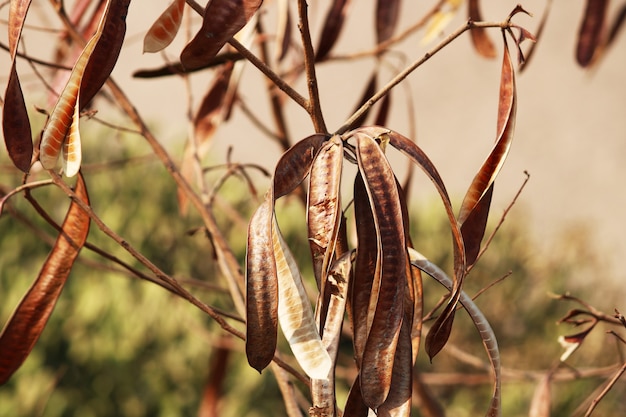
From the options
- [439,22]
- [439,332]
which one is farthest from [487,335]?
[439,22]

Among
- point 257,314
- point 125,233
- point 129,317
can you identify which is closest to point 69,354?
point 129,317

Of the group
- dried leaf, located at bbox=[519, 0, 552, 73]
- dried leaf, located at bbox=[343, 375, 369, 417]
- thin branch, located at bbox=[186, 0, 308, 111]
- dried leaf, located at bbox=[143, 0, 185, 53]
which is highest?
dried leaf, located at bbox=[519, 0, 552, 73]

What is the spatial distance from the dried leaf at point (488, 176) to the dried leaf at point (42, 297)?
336 millimetres

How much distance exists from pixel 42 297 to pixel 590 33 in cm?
81

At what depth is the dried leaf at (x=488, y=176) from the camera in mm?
608

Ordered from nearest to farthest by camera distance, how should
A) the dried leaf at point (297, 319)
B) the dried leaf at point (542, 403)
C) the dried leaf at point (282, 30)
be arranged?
the dried leaf at point (297, 319), the dried leaf at point (542, 403), the dried leaf at point (282, 30)

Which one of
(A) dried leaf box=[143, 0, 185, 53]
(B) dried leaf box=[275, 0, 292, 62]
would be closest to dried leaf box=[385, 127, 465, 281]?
(A) dried leaf box=[143, 0, 185, 53]

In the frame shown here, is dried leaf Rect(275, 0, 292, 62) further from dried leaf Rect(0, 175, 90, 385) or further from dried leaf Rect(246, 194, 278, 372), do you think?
dried leaf Rect(246, 194, 278, 372)

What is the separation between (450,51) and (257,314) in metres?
6.96

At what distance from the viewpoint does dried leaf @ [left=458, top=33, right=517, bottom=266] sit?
608 millimetres

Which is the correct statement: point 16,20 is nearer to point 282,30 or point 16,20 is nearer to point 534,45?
point 534,45

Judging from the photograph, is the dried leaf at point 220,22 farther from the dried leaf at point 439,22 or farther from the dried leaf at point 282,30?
the dried leaf at point 439,22

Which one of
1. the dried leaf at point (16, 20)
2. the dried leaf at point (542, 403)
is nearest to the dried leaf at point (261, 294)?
the dried leaf at point (16, 20)

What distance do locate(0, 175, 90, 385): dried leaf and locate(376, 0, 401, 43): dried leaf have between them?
0.62 meters
